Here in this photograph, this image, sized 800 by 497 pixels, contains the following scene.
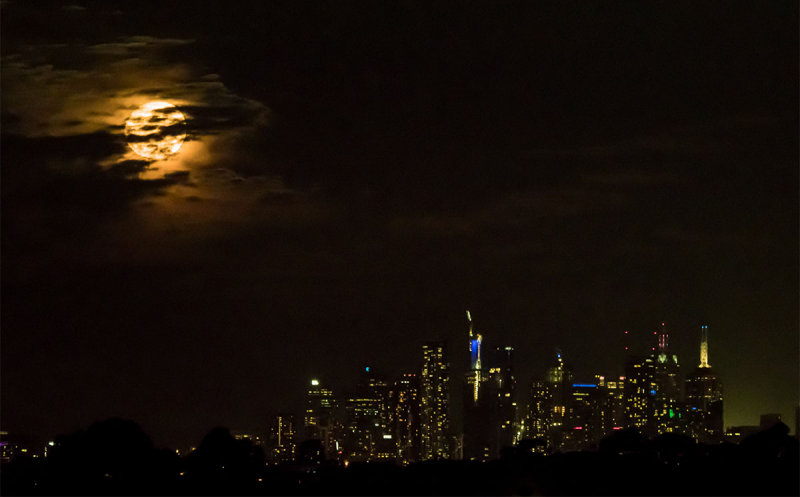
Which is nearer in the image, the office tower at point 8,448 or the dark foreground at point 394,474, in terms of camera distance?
the dark foreground at point 394,474

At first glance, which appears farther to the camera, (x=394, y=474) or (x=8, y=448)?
(x=8, y=448)

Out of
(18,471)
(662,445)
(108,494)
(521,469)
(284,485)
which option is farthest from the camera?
(662,445)

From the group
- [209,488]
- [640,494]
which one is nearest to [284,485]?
[209,488]

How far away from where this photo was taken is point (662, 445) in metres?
89.0

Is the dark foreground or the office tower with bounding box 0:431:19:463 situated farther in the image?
the office tower with bounding box 0:431:19:463

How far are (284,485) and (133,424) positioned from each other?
8.37 m

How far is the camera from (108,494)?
199 ft

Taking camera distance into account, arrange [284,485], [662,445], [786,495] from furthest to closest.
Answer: [662,445] → [284,485] → [786,495]

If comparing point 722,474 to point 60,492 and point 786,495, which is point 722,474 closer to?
point 786,495

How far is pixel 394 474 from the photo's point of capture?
247ft

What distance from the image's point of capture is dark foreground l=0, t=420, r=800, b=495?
2361 inches

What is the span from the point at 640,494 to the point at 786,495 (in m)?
5.90

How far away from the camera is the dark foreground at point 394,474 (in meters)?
60.0

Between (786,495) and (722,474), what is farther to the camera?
(722,474)
